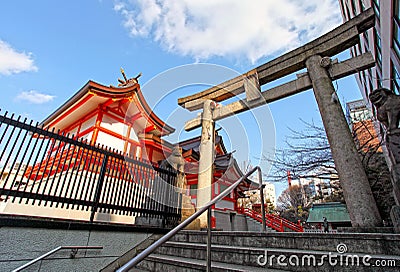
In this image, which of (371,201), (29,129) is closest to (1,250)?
(29,129)

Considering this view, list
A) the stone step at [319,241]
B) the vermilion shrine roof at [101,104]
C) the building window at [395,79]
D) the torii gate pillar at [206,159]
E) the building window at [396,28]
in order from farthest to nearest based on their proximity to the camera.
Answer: the vermilion shrine roof at [101,104], the building window at [395,79], the torii gate pillar at [206,159], the building window at [396,28], the stone step at [319,241]

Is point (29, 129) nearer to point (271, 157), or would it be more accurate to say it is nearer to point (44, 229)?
point (44, 229)

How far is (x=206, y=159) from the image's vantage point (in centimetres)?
513

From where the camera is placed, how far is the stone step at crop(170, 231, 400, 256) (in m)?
1.85

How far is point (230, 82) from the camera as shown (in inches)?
219

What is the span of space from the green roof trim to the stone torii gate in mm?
10734

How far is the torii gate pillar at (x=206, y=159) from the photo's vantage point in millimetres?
4750

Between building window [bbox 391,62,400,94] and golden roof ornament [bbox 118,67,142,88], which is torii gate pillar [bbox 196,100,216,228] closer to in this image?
building window [bbox 391,62,400,94]

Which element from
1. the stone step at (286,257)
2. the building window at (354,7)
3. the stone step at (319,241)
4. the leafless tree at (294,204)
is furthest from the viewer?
the leafless tree at (294,204)

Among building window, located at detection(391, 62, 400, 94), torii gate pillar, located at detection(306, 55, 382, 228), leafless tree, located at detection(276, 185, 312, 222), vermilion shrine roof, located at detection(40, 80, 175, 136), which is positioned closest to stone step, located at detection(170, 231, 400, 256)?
torii gate pillar, located at detection(306, 55, 382, 228)

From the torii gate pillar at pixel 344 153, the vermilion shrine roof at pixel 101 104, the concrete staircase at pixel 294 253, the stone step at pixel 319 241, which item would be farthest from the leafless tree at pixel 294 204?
the concrete staircase at pixel 294 253

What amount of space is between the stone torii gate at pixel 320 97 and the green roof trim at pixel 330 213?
10.7 meters

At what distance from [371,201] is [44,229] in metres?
4.54

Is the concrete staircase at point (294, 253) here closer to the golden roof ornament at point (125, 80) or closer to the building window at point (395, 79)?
the building window at point (395, 79)
